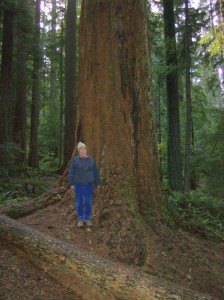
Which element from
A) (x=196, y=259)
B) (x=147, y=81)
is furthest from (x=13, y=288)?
(x=147, y=81)

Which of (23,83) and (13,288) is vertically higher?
(23,83)

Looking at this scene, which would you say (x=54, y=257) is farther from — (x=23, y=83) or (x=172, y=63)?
(x=23, y=83)

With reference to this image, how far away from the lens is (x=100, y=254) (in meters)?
5.01

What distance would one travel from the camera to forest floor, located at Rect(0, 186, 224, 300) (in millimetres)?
4246

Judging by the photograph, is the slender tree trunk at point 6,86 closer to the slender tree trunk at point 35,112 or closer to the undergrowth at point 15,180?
the undergrowth at point 15,180

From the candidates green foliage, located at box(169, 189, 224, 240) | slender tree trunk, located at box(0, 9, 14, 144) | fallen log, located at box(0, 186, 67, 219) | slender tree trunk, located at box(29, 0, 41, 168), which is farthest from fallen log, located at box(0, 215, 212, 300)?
slender tree trunk, located at box(29, 0, 41, 168)

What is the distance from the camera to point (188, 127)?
1369 centimetres

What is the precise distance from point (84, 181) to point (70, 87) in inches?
423

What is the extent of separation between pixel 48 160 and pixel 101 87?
19.1m

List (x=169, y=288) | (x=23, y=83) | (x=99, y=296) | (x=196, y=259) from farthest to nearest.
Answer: (x=23, y=83) < (x=196, y=259) < (x=99, y=296) < (x=169, y=288)

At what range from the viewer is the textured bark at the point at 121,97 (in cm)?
608

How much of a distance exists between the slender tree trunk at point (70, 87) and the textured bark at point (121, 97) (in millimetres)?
8908

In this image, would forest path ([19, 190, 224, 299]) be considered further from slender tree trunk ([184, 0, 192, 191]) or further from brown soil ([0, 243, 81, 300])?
slender tree trunk ([184, 0, 192, 191])

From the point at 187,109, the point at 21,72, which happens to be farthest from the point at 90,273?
the point at 21,72
